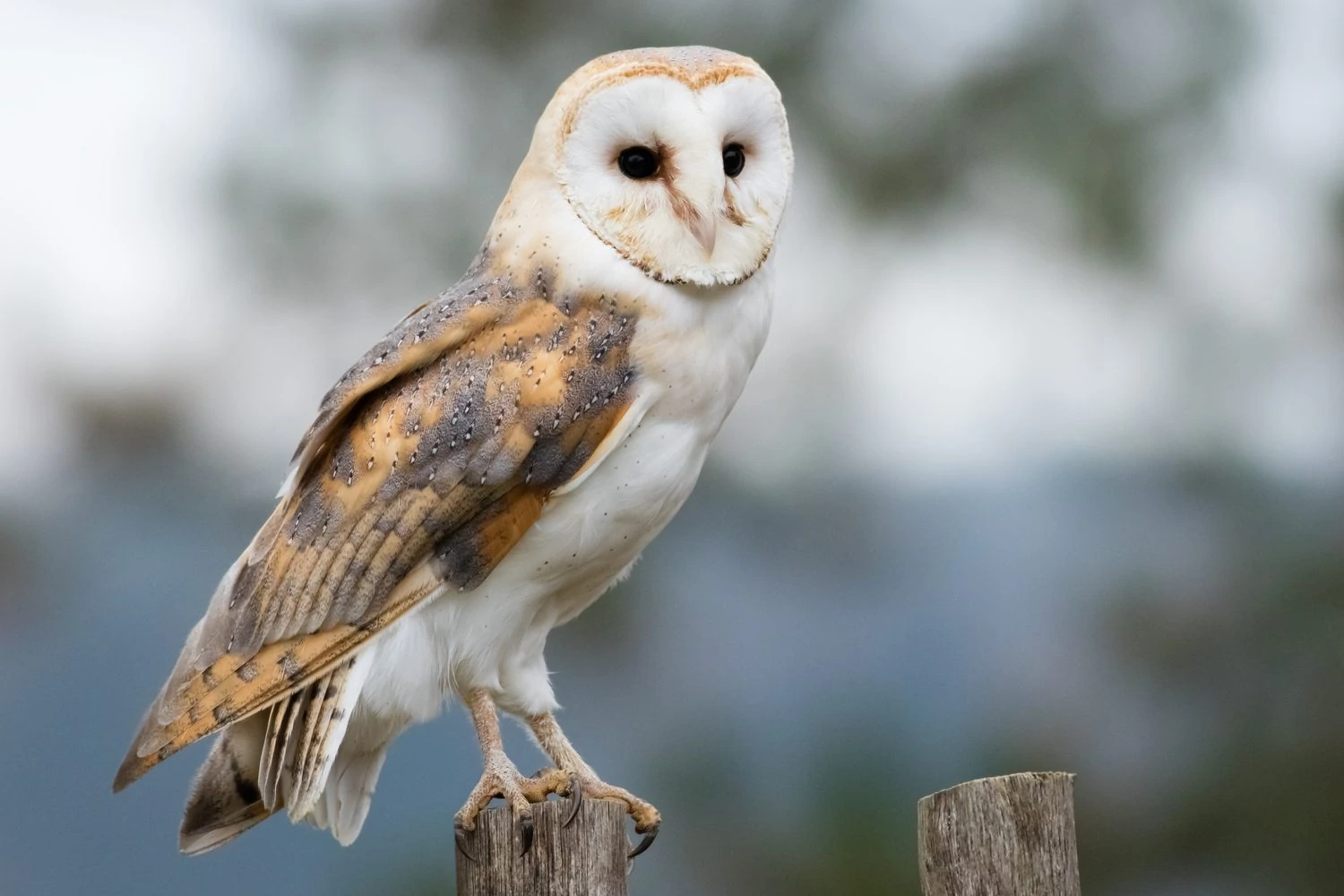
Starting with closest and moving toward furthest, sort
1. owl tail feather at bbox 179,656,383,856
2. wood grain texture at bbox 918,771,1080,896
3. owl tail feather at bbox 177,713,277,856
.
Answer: wood grain texture at bbox 918,771,1080,896 → owl tail feather at bbox 179,656,383,856 → owl tail feather at bbox 177,713,277,856

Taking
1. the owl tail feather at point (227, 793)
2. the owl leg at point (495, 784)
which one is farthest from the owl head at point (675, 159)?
the owl tail feather at point (227, 793)

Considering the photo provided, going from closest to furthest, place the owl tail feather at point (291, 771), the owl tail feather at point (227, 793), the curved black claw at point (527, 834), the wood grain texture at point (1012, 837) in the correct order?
the wood grain texture at point (1012, 837) < the curved black claw at point (527, 834) < the owl tail feather at point (291, 771) < the owl tail feather at point (227, 793)

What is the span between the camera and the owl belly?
1.75m

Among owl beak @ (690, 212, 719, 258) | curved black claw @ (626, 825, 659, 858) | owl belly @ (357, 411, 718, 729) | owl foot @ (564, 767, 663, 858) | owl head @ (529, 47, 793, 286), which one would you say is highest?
owl head @ (529, 47, 793, 286)

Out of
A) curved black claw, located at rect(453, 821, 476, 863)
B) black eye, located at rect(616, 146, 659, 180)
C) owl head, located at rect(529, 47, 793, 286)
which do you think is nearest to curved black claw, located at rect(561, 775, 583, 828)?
curved black claw, located at rect(453, 821, 476, 863)

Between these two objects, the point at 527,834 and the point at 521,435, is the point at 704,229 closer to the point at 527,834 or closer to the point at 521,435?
the point at 521,435

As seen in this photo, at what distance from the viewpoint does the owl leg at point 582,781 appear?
5.90 feet

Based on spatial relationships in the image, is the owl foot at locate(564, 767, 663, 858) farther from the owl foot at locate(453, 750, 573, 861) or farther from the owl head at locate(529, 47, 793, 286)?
the owl head at locate(529, 47, 793, 286)

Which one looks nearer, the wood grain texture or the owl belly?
the wood grain texture

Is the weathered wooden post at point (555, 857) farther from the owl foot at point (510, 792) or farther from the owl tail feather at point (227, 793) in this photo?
the owl tail feather at point (227, 793)

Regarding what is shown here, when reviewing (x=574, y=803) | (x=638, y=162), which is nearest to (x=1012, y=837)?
(x=574, y=803)

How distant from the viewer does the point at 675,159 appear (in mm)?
1745

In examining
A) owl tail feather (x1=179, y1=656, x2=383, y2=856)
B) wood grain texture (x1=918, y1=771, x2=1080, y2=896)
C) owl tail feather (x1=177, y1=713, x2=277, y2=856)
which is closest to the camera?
wood grain texture (x1=918, y1=771, x2=1080, y2=896)

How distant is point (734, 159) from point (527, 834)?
796 mm
